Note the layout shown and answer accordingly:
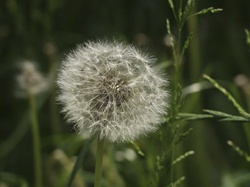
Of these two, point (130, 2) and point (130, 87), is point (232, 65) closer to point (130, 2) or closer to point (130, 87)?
point (130, 2)

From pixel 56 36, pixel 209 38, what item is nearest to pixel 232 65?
pixel 209 38

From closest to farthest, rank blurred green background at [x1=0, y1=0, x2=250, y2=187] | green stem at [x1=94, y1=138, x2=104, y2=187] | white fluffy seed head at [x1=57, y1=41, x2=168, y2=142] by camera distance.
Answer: green stem at [x1=94, y1=138, x2=104, y2=187] < white fluffy seed head at [x1=57, y1=41, x2=168, y2=142] < blurred green background at [x1=0, y1=0, x2=250, y2=187]

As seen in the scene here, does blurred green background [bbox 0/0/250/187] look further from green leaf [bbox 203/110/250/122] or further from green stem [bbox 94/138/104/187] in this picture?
green stem [bbox 94/138/104/187]

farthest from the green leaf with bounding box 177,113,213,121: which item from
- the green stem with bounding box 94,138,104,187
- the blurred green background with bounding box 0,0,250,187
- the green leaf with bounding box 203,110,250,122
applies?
the blurred green background with bounding box 0,0,250,187

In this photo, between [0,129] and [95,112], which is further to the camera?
[0,129]

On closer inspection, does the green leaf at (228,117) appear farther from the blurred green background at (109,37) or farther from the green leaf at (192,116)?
the blurred green background at (109,37)
